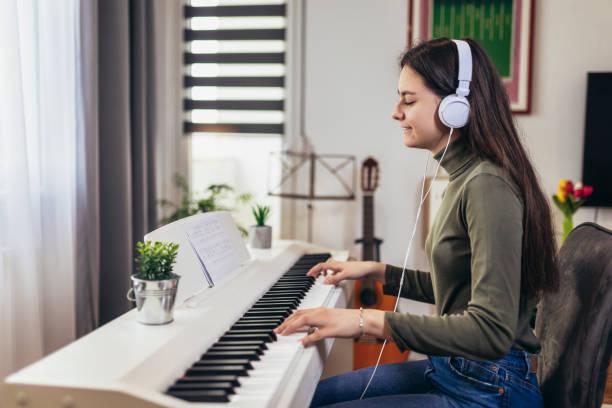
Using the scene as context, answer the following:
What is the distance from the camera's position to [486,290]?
911 mm

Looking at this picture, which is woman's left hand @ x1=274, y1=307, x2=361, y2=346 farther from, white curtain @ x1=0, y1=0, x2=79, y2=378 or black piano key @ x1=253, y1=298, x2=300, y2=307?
white curtain @ x1=0, y1=0, x2=79, y2=378

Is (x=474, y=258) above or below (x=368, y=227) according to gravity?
above

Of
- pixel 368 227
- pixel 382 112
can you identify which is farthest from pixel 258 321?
pixel 382 112

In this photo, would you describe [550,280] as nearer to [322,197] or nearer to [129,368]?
[129,368]

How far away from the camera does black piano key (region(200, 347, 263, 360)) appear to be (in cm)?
93

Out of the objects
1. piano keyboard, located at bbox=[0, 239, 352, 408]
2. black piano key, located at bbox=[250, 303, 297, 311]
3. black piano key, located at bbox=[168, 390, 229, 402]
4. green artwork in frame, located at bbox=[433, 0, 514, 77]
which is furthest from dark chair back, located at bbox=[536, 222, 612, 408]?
green artwork in frame, located at bbox=[433, 0, 514, 77]

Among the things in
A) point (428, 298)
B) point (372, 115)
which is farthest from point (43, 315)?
point (372, 115)

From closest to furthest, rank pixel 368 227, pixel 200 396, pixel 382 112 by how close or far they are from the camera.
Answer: pixel 200 396, pixel 368 227, pixel 382 112

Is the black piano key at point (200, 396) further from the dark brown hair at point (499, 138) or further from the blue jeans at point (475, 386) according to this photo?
the dark brown hair at point (499, 138)

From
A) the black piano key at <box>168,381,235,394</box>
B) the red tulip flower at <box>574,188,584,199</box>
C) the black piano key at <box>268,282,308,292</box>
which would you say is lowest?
the black piano key at <box>268,282,308,292</box>

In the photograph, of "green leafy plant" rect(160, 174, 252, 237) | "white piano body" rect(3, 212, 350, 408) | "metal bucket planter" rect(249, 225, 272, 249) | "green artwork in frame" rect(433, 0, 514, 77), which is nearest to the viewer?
"white piano body" rect(3, 212, 350, 408)

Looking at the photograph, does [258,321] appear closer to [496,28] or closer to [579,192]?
[579,192]

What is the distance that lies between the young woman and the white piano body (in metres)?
0.10

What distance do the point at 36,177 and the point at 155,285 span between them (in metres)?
1.05
